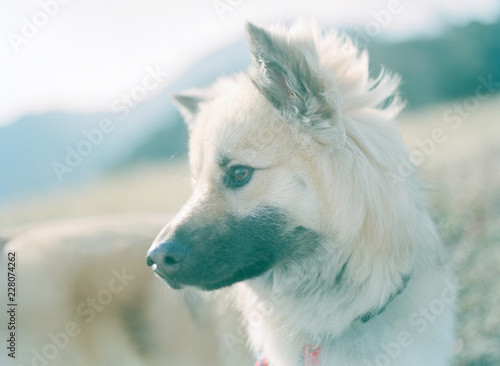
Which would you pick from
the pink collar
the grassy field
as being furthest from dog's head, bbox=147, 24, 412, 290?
the grassy field

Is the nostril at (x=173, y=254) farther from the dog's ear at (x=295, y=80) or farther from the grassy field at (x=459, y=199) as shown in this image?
the grassy field at (x=459, y=199)

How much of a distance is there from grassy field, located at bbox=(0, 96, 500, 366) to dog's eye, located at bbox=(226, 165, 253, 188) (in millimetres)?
1117

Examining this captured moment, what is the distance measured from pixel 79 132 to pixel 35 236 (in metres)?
1.05

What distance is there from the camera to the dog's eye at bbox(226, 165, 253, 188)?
182cm

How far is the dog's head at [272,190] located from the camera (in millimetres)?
1765

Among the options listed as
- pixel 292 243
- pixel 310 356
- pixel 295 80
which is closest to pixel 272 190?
pixel 292 243

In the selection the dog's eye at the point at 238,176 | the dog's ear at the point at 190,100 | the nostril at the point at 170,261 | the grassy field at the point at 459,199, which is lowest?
the grassy field at the point at 459,199

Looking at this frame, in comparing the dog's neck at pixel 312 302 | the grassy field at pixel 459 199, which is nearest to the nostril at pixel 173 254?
the dog's neck at pixel 312 302

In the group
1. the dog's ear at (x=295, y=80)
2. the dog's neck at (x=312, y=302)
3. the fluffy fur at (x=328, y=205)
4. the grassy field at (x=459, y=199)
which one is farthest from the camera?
the grassy field at (x=459, y=199)

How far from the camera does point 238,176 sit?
1844 mm

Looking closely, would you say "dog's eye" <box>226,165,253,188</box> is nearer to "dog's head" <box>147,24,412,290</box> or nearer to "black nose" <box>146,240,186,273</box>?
"dog's head" <box>147,24,412,290</box>

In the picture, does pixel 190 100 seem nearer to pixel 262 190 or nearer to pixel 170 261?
pixel 262 190

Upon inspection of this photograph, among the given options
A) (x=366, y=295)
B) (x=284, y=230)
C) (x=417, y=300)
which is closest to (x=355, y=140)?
(x=284, y=230)

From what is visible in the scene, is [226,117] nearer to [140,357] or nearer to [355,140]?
[355,140]
